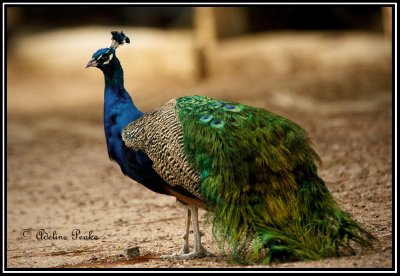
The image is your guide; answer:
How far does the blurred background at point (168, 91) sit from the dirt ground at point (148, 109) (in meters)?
0.03

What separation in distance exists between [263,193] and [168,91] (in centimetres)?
1027

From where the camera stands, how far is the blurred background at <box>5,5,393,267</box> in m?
8.45

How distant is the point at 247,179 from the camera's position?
5668 millimetres

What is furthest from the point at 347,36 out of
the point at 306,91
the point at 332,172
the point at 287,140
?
the point at 287,140

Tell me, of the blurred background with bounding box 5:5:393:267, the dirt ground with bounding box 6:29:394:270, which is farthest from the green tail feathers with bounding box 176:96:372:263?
the blurred background with bounding box 5:5:393:267

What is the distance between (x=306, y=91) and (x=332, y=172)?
507 cm

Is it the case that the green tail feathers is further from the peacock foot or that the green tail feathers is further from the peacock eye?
the peacock eye

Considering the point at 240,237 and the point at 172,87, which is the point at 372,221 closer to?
the point at 240,237

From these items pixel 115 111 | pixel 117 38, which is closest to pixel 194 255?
pixel 115 111

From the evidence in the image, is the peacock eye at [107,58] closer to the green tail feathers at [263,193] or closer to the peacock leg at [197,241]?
the green tail feathers at [263,193]

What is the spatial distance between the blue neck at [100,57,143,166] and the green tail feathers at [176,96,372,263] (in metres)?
0.82

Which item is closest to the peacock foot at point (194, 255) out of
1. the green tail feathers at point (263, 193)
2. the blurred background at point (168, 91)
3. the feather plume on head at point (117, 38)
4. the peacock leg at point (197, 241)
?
the peacock leg at point (197, 241)

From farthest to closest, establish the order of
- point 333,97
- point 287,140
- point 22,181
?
point 333,97 < point 22,181 < point 287,140

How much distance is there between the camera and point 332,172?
9.45 m
